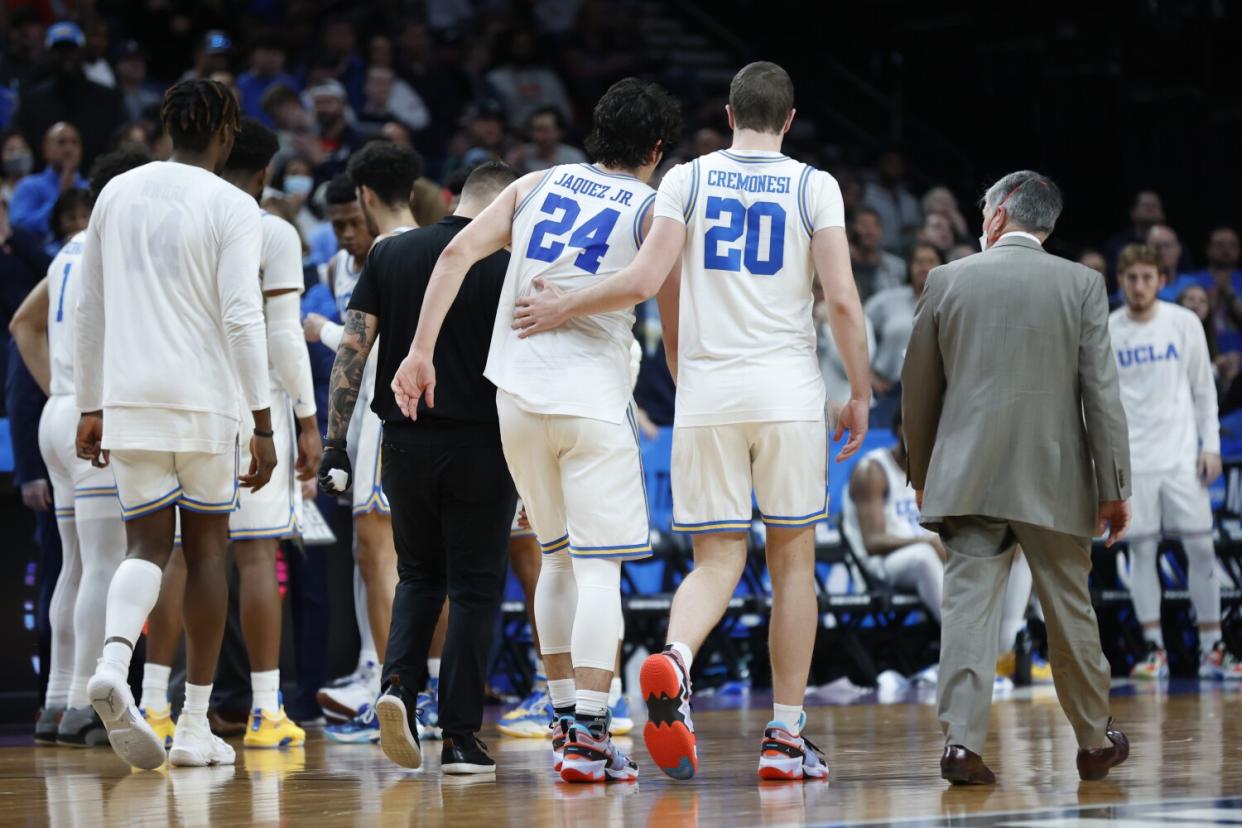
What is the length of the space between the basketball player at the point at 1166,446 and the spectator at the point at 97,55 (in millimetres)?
7632

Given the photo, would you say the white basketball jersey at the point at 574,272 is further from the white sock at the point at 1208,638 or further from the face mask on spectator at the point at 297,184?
the white sock at the point at 1208,638

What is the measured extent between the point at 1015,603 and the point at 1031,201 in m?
5.43

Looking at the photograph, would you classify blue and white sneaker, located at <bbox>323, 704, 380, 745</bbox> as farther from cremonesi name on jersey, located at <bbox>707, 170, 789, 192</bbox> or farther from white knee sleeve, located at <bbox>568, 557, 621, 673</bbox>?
cremonesi name on jersey, located at <bbox>707, 170, 789, 192</bbox>

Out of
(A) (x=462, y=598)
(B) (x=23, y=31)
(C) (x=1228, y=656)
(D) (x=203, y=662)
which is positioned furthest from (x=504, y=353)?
(B) (x=23, y=31)

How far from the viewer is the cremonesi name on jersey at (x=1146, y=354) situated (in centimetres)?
1181

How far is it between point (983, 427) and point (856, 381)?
0.42 m

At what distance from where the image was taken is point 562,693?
20.6ft

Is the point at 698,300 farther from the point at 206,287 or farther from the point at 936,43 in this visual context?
the point at 936,43

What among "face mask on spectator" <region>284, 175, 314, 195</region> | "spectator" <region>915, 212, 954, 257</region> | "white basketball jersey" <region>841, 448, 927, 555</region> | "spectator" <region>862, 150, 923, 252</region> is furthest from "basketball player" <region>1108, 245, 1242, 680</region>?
"face mask on spectator" <region>284, 175, 314, 195</region>

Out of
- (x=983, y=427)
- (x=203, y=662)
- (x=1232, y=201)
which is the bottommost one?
(x=203, y=662)

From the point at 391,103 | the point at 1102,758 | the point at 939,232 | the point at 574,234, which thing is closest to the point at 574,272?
the point at 574,234

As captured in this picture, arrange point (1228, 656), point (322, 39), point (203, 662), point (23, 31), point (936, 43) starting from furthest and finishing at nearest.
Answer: point (936, 43)
point (322, 39)
point (23, 31)
point (1228, 656)
point (203, 662)

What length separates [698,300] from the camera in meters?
6.14

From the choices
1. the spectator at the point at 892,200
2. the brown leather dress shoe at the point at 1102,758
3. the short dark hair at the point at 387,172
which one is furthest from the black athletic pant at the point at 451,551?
the spectator at the point at 892,200
